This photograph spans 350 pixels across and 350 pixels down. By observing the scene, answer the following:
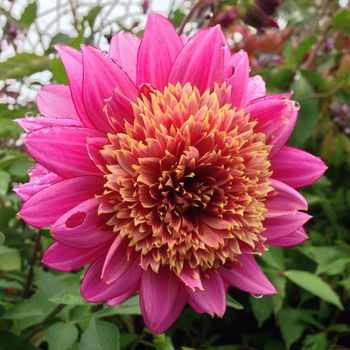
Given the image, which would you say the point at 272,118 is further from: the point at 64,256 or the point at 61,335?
the point at 61,335

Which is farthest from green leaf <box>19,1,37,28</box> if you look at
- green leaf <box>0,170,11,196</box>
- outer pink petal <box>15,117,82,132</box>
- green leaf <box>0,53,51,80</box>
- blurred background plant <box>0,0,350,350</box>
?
outer pink petal <box>15,117,82,132</box>

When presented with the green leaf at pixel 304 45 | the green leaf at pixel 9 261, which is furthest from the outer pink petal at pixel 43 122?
the green leaf at pixel 304 45

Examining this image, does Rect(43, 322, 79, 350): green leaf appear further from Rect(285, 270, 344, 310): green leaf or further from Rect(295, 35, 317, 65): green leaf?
Rect(295, 35, 317, 65): green leaf

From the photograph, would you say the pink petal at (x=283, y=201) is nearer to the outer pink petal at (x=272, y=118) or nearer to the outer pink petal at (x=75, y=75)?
the outer pink petal at (x=272, y=118)

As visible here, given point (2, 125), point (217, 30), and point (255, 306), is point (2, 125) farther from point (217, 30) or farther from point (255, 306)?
Result: point (255, 306)

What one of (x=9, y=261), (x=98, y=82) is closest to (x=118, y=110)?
(x=98, y=82)

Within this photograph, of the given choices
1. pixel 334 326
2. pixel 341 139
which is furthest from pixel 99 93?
pixel 341 139
